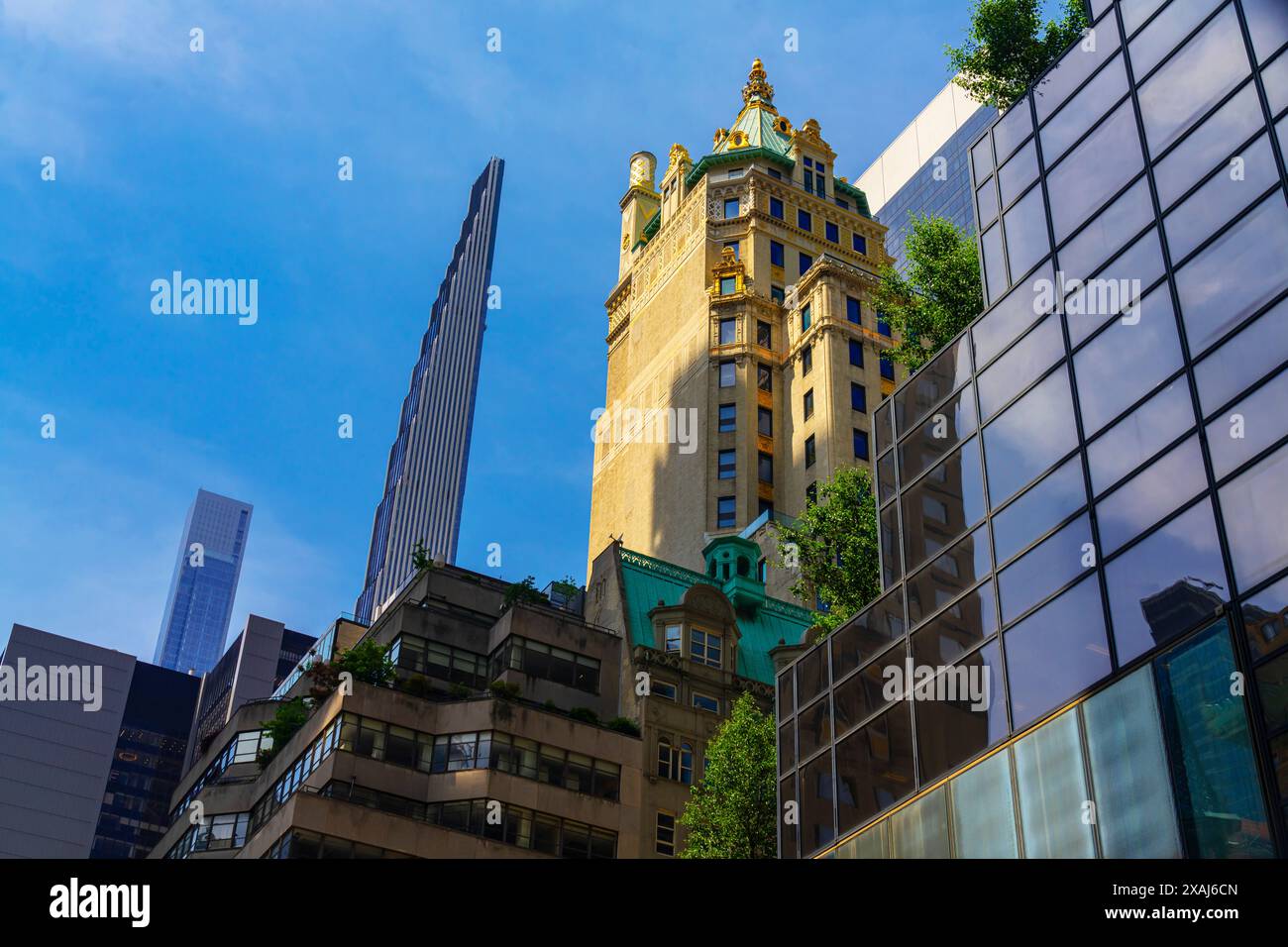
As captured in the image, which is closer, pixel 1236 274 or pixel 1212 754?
pixel 1212 754

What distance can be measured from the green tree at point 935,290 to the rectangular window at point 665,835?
68.1ft

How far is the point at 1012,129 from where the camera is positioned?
33.9 metres

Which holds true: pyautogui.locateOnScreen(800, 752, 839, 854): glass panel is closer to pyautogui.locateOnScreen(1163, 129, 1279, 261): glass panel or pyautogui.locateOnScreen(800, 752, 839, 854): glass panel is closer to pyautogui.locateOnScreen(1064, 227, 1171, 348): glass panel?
pyautogui.locateOnScreen(1064, 227, 1171, 348): glass panel

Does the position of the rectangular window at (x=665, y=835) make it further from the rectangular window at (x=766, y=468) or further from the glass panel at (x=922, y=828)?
the rectangular window at (x=766, y=468)

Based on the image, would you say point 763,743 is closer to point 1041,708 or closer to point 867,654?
point 867,654

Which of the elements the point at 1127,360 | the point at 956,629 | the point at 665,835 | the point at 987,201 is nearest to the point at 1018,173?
the point at 987,201

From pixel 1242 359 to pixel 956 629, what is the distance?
805 centimetres

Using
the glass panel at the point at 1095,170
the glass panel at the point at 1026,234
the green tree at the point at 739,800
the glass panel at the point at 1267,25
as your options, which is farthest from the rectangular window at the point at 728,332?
the glass panel at the point at 1267,25

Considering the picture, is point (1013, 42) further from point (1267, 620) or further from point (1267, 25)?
point (1267, 620)

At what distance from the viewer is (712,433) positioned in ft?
320

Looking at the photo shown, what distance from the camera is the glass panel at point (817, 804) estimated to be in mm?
30812

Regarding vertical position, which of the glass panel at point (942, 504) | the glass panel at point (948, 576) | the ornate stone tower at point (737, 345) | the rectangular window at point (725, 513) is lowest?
the glass panel at point (948, 576)

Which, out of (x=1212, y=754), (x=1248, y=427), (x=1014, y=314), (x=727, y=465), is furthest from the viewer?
(x=727, y=465)
